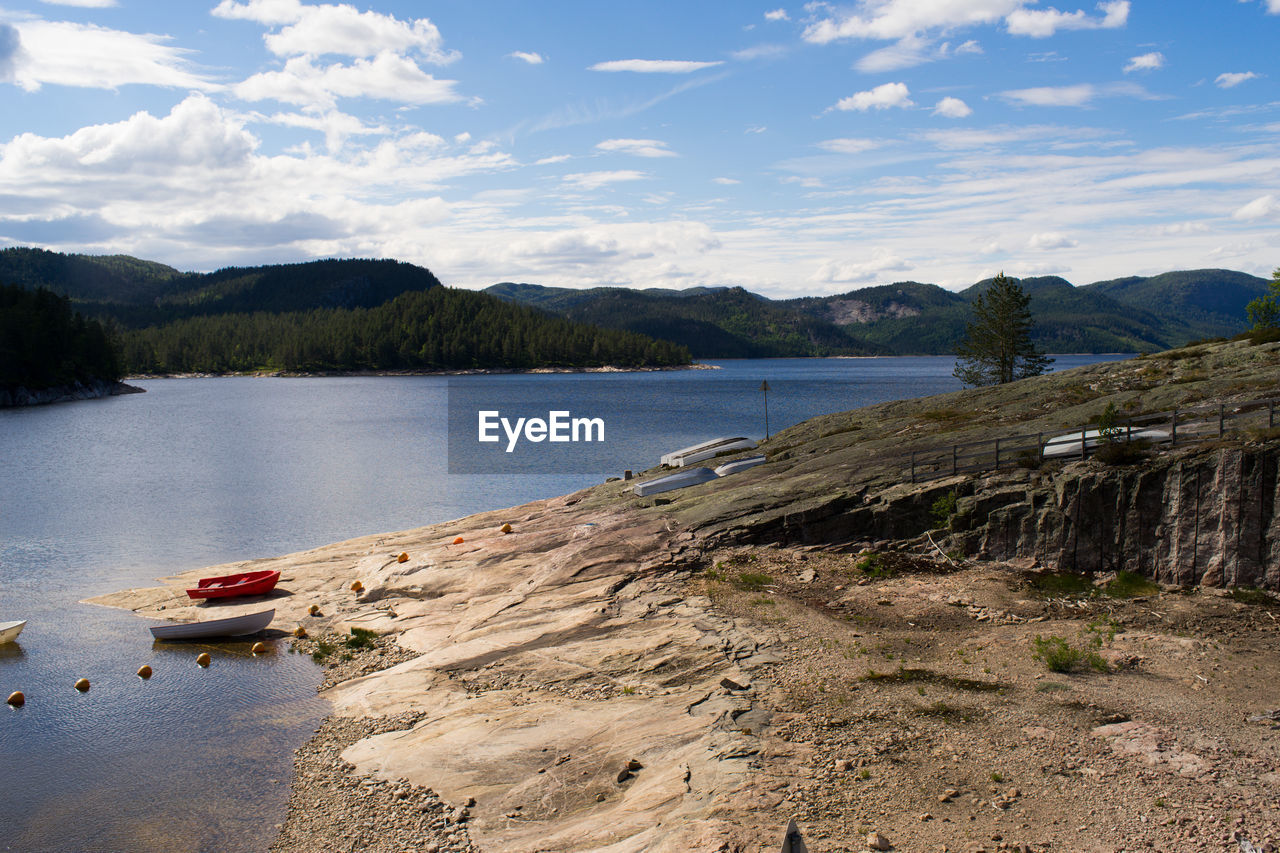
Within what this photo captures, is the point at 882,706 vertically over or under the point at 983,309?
under

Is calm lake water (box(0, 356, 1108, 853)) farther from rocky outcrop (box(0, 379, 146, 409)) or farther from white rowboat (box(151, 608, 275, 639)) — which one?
rocky outcrop (box(0, 379, 146, 409))

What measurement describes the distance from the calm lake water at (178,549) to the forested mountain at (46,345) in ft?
54.9

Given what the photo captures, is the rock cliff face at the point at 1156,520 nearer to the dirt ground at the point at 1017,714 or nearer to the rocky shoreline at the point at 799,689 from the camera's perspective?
the rocky shoreline at the point at 799,689

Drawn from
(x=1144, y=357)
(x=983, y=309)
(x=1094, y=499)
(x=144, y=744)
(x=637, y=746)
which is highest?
(x=983, y=309)

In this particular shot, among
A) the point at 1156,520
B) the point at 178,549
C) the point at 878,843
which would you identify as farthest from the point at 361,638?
the point at 1156,520

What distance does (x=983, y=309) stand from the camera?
67.5 meters

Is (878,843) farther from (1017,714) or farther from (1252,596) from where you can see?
(1252,596)

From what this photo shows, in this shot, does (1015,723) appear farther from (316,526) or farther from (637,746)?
(316,526)

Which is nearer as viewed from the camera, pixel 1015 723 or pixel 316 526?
pixel 1015 723

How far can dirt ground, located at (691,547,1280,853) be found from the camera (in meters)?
11.8

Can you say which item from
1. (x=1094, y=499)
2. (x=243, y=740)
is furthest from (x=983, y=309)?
(x=243, y=740)

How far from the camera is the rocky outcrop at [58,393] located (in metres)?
122

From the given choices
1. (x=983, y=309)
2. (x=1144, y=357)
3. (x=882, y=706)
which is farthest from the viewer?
(x=983, y=309)

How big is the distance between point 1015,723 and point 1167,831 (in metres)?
3.44
